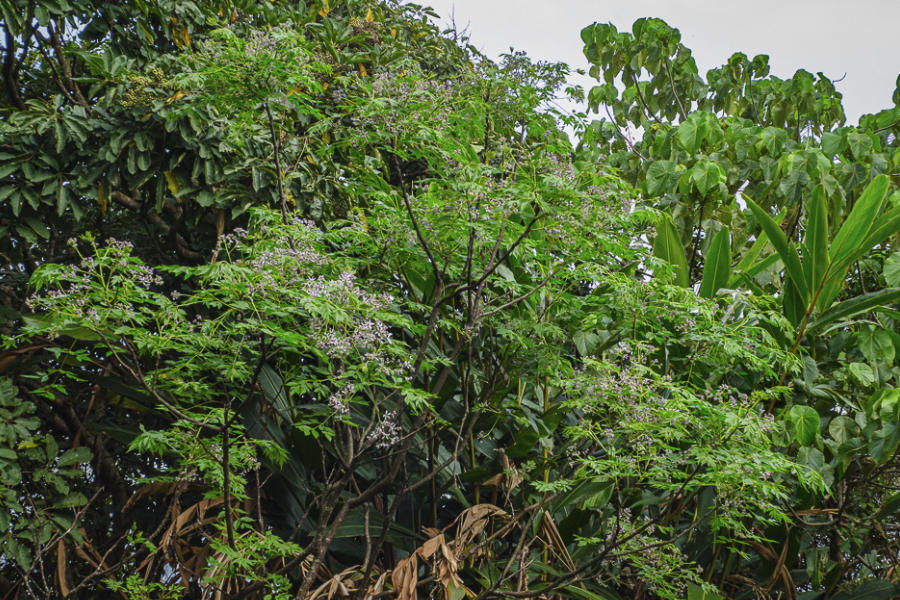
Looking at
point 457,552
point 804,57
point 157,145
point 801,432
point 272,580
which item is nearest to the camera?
point 272,580

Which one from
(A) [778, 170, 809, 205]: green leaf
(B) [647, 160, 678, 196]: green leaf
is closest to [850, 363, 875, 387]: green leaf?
(A) [778, 170, 809, 205]: green leaf

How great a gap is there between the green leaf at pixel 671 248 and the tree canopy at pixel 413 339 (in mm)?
15

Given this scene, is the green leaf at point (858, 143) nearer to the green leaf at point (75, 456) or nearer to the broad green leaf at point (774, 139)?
the broad green leaf at point (774, 139)

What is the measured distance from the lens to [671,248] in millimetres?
2717

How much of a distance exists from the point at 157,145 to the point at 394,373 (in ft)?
6.28

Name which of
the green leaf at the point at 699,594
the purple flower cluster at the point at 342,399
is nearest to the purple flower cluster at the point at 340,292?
the purple flower cluster at the point at 342,399

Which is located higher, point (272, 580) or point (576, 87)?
point (576, 87)

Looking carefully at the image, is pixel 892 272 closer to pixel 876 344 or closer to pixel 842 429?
pixel 876 344

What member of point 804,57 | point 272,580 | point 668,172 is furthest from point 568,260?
point 804,57

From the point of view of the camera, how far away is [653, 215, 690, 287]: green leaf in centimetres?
270

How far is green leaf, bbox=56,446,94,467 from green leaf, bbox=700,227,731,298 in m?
2.43

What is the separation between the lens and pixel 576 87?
228 cm

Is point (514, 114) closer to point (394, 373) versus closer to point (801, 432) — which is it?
point (394, 373)

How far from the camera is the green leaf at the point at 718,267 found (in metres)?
2.55
